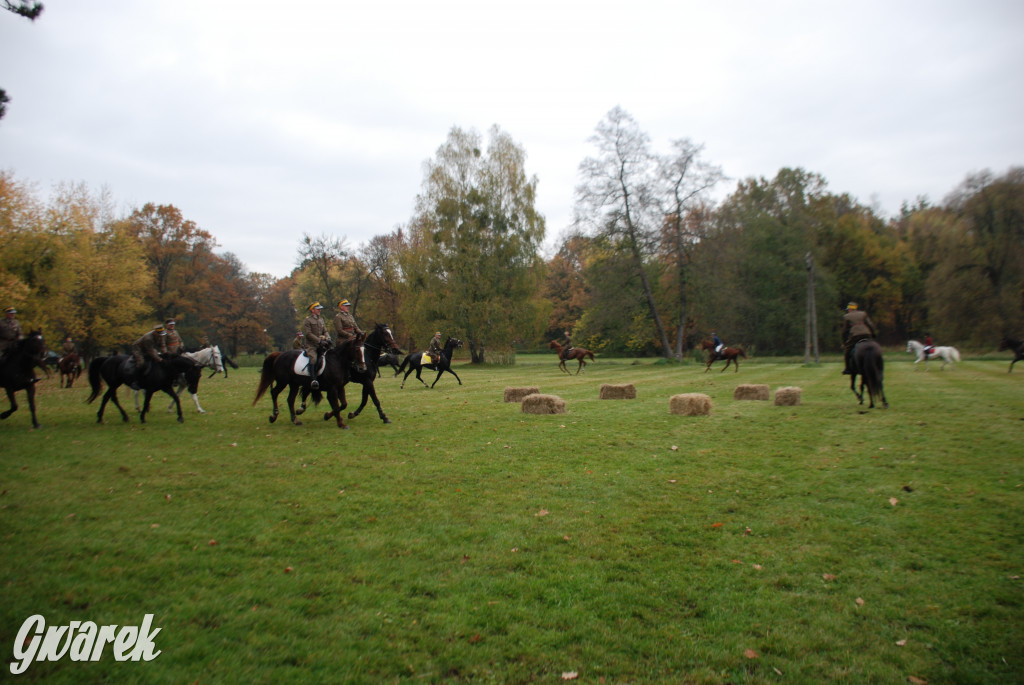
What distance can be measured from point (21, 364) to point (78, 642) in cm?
1191

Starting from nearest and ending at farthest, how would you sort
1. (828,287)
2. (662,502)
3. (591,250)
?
1. (662,502)
2. (591,250)
3. (828,287)

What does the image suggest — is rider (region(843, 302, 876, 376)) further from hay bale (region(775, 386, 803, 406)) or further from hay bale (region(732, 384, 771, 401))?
hay bale (region(732, 384, 771, 401))

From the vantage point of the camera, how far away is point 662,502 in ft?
21.9

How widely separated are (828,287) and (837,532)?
176 feet

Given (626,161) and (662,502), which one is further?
(626,161)

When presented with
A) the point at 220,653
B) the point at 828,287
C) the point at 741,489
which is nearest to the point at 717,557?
the point at 741,489

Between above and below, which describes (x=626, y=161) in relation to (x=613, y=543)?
above

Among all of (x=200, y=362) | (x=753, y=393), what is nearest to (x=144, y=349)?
(x=200, y=362)

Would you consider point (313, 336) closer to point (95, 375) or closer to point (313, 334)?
point (313, 334)

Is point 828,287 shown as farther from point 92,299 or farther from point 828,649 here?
point 92,299

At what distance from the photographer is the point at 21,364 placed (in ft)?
40.0

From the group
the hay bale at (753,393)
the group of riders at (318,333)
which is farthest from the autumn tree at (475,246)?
the group of riders at (318,333)

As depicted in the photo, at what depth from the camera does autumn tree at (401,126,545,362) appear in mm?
39969

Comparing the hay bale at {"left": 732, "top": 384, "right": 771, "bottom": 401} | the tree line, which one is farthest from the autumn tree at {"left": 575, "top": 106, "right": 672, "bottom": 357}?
the hay bale at {"left": 732, "top": 384, "right": 771, "bottom": 401}
